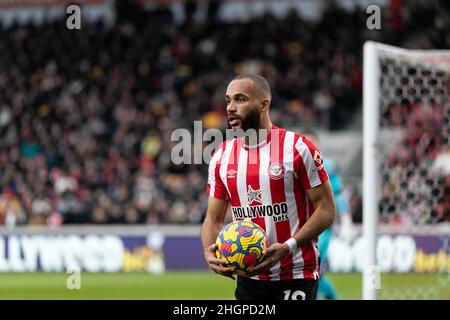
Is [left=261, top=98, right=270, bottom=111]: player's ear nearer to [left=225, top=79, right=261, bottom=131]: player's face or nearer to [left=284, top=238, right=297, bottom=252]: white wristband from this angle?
[left=225, top=79, right=261, bottom=131]: player's face

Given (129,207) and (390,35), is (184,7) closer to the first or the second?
(390,35)

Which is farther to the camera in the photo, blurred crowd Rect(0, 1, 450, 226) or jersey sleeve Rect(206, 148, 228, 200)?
blurred crowd Rect(0, 1, 450, 226)

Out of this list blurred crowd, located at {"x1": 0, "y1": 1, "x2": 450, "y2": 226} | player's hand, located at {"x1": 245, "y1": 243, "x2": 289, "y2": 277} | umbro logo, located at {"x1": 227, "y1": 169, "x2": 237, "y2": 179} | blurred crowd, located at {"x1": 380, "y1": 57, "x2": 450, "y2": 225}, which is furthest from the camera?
blurred crowd, located at {"x1": 0, "y1": 1, "x2": 450, "y2": 226}

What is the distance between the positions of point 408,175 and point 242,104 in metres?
7.49

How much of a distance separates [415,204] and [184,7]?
15.8 meters

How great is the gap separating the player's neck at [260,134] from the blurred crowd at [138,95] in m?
13.1

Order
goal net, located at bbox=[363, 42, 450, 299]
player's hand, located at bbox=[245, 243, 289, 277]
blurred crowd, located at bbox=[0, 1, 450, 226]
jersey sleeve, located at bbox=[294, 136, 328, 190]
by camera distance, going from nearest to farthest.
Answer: player's hand, located at bbox=[245, 243, 289, 277], jersey sleeve, located at bbox=[294, 136, 328, 190], goal net, located at bbox=[363, 42, 450, 299], blurred crowd, located at bbox=[0, 1, 450, 226]

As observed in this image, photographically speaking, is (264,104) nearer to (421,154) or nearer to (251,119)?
(251,119)

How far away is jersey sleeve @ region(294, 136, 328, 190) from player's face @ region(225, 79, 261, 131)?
0.34 metres

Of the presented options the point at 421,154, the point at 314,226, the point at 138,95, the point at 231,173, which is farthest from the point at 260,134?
the point at 138,95

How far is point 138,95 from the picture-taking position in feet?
79.3

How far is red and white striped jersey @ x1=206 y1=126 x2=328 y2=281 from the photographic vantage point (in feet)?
18.6

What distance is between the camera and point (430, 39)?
22.7 meters

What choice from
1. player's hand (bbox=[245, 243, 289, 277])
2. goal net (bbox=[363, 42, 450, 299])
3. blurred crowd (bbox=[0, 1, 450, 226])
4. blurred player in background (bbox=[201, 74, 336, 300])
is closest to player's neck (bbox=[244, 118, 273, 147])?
blurred player in background (bbox=[201, 74, 336, 300])
